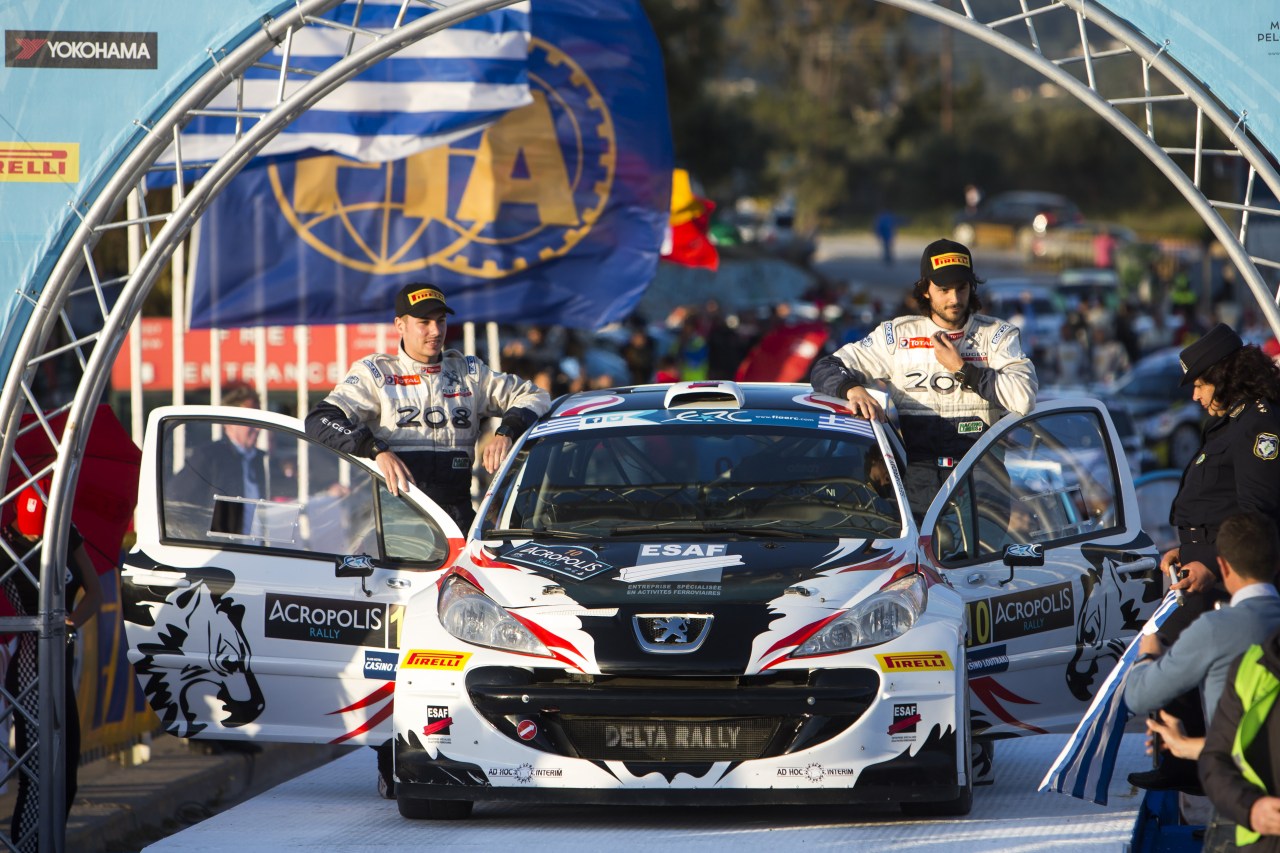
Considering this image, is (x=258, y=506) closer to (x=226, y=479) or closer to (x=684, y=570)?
(x=226, y=479)

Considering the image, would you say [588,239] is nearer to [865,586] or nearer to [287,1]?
[287,1]

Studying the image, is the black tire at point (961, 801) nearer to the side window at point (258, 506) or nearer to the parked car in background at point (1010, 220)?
the side window at point (258, 506)

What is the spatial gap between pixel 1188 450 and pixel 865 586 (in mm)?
17745

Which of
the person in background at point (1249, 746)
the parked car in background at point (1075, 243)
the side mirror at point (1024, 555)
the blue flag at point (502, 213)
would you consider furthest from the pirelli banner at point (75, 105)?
the parked car in background at point (1075, 243)

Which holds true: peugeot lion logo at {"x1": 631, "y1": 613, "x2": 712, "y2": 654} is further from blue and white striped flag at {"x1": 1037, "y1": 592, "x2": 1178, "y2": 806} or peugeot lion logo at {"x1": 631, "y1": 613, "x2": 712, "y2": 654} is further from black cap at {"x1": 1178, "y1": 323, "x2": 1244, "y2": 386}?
black cap at {"x1": 1178, "y1": 323, "x2": 1244, "y2": 386}

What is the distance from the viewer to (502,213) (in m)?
12.2

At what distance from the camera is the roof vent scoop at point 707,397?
23.0 ft

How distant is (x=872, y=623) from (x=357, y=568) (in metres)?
2.02

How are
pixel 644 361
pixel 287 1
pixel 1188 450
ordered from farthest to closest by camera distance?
pixel 644 361 < pixel 1188 450 < pixel 287 1

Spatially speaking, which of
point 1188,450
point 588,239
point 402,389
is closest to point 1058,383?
point 1188,450

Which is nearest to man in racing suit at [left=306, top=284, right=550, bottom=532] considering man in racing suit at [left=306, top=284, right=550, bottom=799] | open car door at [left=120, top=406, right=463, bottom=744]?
man in racing suit at [left=306, top=284, right=550, bottom=799]

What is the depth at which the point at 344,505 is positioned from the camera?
22.8ft

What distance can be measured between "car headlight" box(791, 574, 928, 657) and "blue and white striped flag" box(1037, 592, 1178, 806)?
2.24 feet

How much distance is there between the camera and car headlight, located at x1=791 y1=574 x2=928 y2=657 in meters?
5.73
